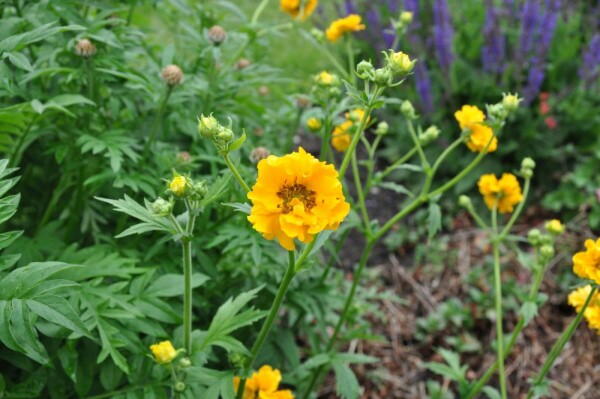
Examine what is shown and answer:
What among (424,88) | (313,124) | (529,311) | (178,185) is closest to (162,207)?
(178,185)

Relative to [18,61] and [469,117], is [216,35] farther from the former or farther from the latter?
[469,117]

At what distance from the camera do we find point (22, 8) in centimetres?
202

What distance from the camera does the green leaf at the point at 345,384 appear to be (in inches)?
75.7

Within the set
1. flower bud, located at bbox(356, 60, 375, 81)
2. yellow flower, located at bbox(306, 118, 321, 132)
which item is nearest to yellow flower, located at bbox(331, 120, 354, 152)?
yellow flower, located at bbox(306, 118, 321, 132)

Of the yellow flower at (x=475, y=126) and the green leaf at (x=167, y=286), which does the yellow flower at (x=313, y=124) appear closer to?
the yellow flower at (x=475, y=126)

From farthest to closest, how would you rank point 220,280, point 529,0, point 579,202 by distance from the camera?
point 529,0 < point 579,202 < point 220,280

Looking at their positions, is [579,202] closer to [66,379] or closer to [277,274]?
[277,274]

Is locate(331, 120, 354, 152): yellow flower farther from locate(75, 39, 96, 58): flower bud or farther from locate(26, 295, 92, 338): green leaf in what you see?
locate(26, 295, 92, 338): green leaf

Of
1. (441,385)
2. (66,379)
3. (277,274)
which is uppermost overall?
(277,274)

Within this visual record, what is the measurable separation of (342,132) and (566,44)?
2300mm

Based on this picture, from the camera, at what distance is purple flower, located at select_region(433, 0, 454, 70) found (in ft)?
11.8

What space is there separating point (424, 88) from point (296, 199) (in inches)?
97.3

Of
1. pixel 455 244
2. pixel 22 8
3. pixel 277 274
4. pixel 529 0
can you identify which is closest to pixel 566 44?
pixel 529 0

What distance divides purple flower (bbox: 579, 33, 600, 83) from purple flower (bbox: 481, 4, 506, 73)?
0.42 m
